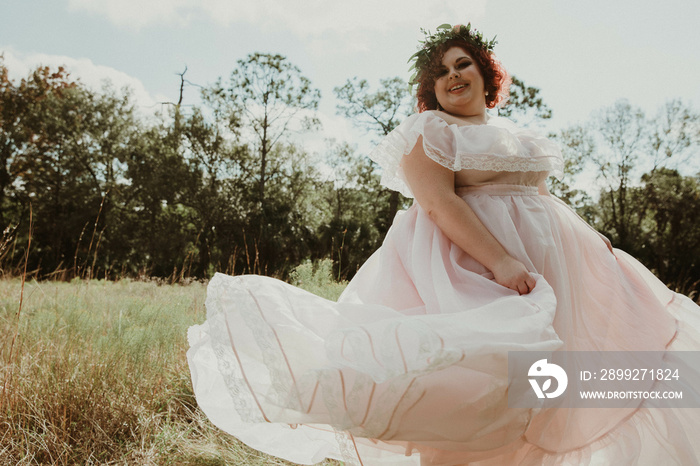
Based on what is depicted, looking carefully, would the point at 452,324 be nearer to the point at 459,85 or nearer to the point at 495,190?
the point at 495,190

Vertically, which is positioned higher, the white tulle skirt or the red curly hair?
the red curly hair

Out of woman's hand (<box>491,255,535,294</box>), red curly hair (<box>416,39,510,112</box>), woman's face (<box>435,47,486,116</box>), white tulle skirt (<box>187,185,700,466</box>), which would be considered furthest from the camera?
red curly hair (<box>416,39,510,112</box>)

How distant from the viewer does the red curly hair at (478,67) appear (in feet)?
6.62

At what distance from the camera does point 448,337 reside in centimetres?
104

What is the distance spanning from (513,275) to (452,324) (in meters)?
0.40

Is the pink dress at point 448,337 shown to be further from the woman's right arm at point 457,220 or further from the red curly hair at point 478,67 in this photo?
the red curly hair at point 478,67

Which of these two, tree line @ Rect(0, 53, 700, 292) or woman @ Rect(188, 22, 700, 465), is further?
tree line @ Rect(0, 53, 700, 292)

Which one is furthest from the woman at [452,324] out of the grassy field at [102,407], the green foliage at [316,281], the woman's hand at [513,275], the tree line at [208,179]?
the tree line at [208,179]

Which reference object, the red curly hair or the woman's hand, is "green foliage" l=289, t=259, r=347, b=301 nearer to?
the red curly hair

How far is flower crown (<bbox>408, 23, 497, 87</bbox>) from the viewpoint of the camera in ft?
6.75

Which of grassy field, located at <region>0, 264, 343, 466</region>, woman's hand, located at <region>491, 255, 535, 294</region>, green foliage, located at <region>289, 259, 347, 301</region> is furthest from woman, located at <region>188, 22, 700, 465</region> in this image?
green foliage, located at <region>289, 259, 347, 301</region>

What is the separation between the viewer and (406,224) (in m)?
1.70

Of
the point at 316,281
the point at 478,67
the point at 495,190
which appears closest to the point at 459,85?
the point at 478,67

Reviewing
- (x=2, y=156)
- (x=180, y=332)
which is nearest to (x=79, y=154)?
(x=2, y=156)
